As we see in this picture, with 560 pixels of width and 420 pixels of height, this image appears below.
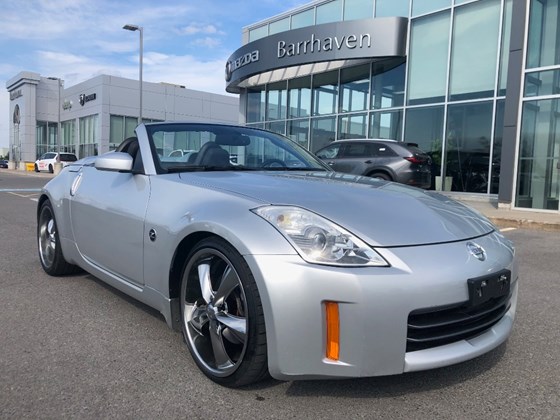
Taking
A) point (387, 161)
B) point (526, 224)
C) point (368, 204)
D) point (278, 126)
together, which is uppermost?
point (278, 126)

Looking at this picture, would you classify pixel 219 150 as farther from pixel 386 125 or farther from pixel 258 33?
pixel 258 33

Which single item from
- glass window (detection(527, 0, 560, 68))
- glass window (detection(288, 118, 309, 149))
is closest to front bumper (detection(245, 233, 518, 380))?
glass window (detection(527, 0, 560, 68))

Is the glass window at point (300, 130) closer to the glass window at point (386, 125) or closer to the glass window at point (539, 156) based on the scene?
the glass window at point (386, 125)

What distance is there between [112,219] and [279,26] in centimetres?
1903

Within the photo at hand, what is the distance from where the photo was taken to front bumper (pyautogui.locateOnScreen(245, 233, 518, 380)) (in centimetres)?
197

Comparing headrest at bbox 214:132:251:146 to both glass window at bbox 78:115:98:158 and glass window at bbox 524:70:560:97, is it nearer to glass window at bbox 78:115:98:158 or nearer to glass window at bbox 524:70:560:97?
glass window at bbox 524:70:560:97

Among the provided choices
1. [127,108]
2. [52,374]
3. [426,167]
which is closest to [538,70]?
[426,167]

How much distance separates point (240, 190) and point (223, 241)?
1.19ft

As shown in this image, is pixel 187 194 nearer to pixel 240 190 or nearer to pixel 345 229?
pixel 240 190

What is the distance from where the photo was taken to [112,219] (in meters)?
3.21

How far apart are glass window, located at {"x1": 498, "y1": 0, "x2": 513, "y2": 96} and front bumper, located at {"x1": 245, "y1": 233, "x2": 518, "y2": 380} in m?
12.8

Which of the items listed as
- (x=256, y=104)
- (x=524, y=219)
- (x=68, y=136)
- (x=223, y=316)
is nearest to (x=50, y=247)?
(x=223, y=316)

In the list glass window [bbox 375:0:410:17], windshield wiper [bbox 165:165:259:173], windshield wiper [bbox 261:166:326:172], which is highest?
glass window [bbox 375:0:410:17]

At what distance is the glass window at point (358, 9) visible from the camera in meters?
16.6
